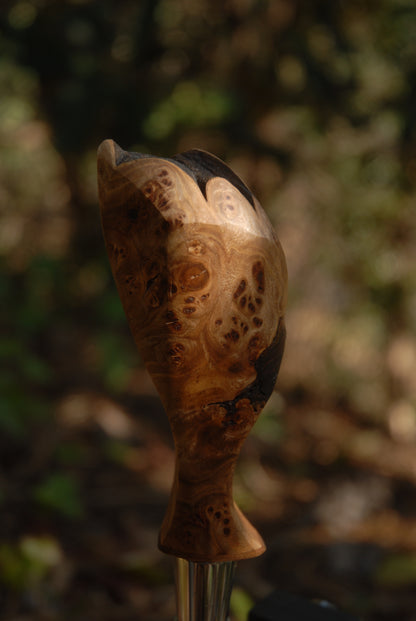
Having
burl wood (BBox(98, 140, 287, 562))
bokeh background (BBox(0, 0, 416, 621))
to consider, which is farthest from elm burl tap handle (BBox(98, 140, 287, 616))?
bokeh background (BBox(0, 0, 416, 621))

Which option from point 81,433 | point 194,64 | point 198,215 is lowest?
point 81,433

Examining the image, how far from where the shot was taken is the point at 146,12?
98.3 inches

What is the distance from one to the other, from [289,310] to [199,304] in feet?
8.31

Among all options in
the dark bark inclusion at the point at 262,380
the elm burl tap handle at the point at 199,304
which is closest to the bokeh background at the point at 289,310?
the elm burl tap handle at the point at 199,304

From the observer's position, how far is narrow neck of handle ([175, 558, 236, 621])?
875 millimetres

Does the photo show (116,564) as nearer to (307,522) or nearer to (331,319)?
(307,522)

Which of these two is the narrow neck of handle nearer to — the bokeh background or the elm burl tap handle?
the elm burl tap handle

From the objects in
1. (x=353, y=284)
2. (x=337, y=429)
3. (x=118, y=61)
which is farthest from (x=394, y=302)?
(x=118, y=61)

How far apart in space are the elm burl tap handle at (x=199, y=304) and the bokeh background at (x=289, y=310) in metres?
1.05

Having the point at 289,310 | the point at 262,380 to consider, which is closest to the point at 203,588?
the point at 262,380

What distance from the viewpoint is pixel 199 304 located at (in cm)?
78

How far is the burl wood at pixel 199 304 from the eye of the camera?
77 cm

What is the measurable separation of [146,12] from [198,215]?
2.06 meters

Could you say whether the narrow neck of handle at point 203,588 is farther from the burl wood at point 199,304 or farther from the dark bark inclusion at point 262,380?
the dark bark inclusion at point 262,380
